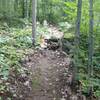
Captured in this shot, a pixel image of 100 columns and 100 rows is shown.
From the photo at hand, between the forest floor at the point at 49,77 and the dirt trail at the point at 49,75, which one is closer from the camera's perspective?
the forest floor at the point at 49,77

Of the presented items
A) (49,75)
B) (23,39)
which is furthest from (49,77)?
(23,39)

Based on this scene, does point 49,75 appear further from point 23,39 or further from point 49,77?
point 23,39

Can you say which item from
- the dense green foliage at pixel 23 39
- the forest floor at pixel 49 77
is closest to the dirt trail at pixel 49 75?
the forest floor at pixel 49 77

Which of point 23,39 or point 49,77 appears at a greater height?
point 23,39

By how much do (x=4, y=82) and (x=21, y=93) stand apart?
0.83 metres

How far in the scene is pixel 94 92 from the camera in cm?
994

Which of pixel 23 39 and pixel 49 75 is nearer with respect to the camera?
pixel 49 75

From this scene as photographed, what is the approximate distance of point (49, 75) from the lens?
36.9 ft

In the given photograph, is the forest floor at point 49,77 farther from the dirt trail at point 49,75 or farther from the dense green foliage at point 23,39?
the dense green foliage at point 23,39

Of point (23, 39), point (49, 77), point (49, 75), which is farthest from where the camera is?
point (23, 39)

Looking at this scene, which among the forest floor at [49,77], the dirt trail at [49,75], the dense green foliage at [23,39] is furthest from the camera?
the dense green foliage at [23,39]

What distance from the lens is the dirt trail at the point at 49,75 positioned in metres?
9.56

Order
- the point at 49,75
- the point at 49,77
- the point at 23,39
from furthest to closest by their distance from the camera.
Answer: the point at 23,39
the point at 49,75
the point at 49,77

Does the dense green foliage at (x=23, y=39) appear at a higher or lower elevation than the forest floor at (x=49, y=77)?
higher
